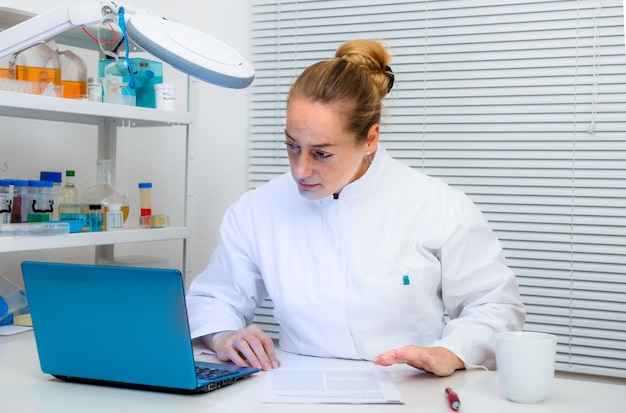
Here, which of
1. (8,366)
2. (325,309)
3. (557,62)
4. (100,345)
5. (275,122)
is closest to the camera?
(100,345)

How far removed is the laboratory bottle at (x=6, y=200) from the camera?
5.81ft

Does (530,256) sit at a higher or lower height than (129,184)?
lower

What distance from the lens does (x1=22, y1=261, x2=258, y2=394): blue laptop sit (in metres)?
1.13

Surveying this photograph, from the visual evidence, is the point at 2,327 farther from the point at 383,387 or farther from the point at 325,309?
the point at 383,387

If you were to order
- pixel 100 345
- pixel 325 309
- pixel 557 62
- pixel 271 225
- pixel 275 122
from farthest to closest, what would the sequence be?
1. pixel 275 122
2. pixel 557 62
3. pixel 271 225
4. pixel 325 309
5. pixel 100 345

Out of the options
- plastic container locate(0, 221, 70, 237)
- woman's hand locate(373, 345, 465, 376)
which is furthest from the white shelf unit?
woman's hand locate(373, 345, 465, 376)

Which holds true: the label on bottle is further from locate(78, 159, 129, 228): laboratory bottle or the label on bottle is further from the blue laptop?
the blue laptop

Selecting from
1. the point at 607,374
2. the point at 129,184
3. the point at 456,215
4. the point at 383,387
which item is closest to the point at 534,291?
the point at 607,374

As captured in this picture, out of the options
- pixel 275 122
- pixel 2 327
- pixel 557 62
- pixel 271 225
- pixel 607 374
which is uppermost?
pixel 557 62

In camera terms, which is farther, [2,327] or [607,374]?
[607,374]

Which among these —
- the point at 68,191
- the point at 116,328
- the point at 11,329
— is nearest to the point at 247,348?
the point at 116,328

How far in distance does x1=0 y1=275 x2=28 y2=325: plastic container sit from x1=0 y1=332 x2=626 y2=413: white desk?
50 cm

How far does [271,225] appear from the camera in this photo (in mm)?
1723

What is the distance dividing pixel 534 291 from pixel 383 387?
133 centimetres
